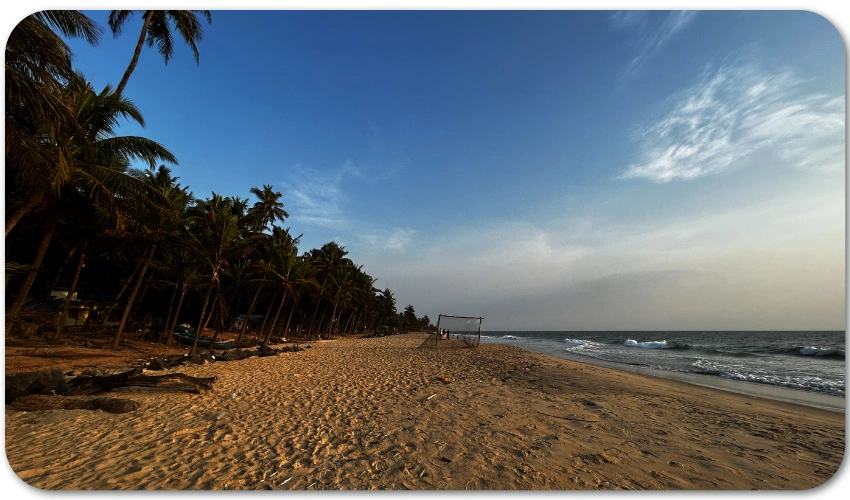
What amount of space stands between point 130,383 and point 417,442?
6310mm

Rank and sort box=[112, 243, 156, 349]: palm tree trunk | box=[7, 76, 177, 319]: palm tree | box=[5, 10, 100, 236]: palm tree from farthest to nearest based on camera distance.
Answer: box=[112, 243, 156, 349]: palm tree trunk < box=[7, 76, 177, 319]: palm tree < box=[5, 10, 100, 236]: palm tree

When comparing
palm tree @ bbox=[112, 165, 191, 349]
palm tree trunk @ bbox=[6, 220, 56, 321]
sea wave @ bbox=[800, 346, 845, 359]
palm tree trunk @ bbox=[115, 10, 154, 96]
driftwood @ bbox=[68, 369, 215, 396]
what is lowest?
driftwood @ bbox=[68, 369, 215, 396]

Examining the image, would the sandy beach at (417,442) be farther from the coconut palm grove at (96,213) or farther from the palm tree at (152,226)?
the palm tree at (152,226)

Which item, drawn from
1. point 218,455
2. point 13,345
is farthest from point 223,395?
point 13,345

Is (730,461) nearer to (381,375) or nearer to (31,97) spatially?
(381,375)

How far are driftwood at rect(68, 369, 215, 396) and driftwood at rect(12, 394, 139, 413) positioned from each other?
2.39 ft

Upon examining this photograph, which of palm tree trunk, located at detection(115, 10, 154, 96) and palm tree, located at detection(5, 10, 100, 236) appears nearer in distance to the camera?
palm tree, located at detection(5, 10, 100, 236)

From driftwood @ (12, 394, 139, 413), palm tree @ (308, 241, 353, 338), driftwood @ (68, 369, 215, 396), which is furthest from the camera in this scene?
palm tree @ (308, 241, 353, 338)

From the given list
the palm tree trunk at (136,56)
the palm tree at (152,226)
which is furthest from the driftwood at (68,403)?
the palm tree trunk at (136,56)

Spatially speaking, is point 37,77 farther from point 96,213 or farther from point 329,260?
point 329,260

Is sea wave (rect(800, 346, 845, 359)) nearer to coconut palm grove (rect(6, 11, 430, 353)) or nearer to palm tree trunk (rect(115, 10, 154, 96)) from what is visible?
coconut palm grove (rect(6, 11, 430, 353))

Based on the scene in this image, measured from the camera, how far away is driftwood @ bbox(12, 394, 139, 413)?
563cm

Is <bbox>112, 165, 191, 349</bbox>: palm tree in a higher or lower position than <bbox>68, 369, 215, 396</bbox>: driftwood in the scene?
higher

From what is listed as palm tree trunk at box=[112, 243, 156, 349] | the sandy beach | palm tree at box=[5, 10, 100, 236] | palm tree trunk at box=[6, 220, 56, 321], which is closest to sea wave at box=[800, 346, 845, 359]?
the sandy beach
